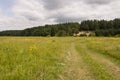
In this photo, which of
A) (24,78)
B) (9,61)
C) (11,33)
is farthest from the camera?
(11,33)

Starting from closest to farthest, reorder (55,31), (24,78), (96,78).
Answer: (24,78)
(96,78)
(55,31)

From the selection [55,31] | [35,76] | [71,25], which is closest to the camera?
[35,76]

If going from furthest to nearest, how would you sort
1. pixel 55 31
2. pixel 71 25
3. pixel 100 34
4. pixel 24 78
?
1. pixel 71 25
2. pixel 55 31
3. pixel 100 34
4. pixel 24 78

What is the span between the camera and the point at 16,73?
9008 millimetres

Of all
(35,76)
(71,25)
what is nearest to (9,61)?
(35,76)

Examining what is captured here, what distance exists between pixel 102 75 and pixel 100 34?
4372 inches

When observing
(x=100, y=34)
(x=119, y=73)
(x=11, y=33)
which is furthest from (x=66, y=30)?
(x=119, y=73)

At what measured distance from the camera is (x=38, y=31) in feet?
482

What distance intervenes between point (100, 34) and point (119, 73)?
361 ft

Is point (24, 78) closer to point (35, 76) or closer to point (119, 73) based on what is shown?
point (35, 76)

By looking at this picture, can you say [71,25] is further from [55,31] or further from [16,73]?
[16,73]

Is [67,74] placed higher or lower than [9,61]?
lower

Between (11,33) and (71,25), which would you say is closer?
(71,25)

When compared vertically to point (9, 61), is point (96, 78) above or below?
below
